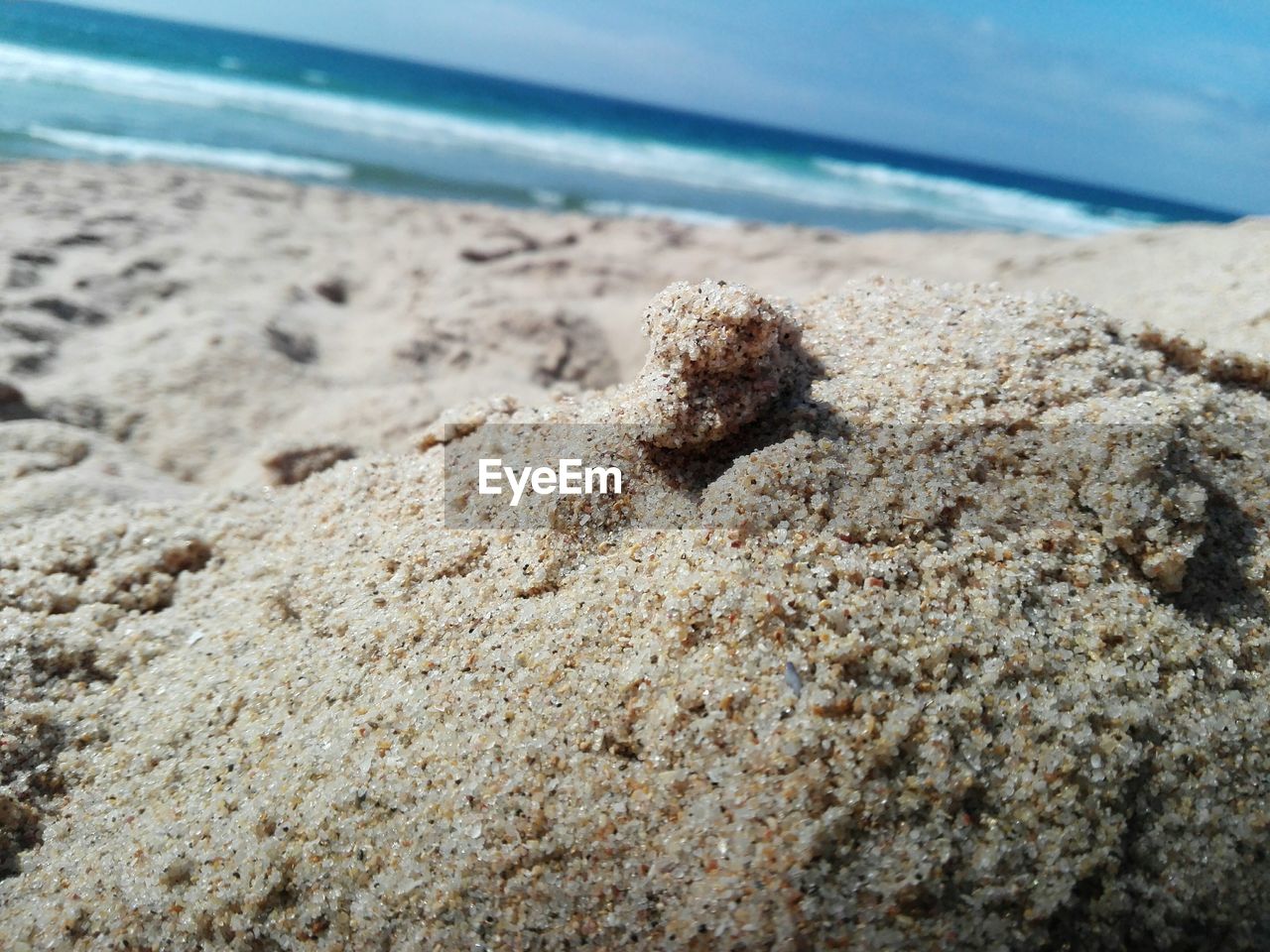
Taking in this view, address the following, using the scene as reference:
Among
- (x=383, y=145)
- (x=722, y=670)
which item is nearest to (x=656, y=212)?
(x=383, y=145)

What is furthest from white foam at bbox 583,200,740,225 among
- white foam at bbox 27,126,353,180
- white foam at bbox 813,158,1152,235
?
white foam at bbox 813,158,1152,235

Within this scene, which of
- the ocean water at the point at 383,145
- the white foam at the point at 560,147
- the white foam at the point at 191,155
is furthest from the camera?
the white foam at the point at 560,147

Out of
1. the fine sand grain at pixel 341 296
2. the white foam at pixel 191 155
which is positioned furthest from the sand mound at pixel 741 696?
the white foam at pixel 191 155

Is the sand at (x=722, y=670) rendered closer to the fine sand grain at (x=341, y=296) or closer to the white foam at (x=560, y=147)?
the fine sand grain at (x=341, y=296)

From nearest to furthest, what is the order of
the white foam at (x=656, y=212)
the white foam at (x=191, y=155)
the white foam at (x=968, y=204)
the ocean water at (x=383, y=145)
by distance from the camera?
the white foam at (x=191, y=155)
the ocean water at (x=383, y=145)
the white foam at (x=656, y=212)
the white foam at (x=968, y=204)

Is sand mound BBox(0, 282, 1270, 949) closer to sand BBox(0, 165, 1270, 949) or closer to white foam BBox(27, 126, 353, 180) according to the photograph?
sand BBox(0, 165, 1270, 949)

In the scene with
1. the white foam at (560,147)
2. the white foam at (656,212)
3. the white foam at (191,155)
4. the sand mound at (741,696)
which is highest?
the white foam at (560,147)

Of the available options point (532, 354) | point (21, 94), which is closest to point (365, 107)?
point (21, 94)
